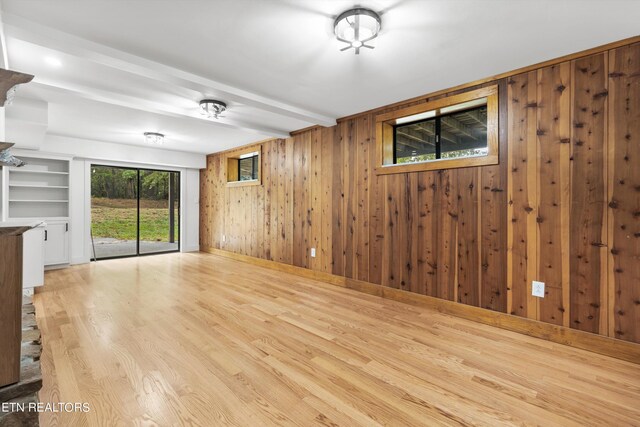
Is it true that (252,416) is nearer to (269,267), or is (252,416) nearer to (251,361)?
(251,361)

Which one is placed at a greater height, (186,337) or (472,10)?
(472,10)

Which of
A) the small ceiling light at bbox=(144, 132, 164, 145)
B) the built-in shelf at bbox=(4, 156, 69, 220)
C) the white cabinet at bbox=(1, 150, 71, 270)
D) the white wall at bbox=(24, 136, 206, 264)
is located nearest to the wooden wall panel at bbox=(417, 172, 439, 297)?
the small ceiling light at bbox=(144, 132, 164, 145)

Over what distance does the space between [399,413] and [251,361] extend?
1.04 m

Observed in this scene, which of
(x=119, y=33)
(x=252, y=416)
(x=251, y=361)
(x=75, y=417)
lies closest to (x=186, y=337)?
(x=251, y=361)

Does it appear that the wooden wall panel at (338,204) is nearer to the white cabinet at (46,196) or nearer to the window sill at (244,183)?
the window sill at (244,183)

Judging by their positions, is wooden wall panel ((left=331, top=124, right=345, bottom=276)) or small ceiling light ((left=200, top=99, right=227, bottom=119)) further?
wooden wall panel ((left=331, top=124, right=345, bottom=276))

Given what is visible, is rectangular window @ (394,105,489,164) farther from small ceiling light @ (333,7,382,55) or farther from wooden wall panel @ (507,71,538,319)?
small ceiling light @ (333,7,382,55)

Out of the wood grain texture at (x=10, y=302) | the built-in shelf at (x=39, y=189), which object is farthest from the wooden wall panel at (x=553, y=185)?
the built-in shelf at (x=39, y=189)

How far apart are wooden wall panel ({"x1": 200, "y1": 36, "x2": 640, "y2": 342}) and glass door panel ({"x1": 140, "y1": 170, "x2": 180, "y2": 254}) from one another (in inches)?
184

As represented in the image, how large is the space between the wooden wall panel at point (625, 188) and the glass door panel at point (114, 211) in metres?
7.42

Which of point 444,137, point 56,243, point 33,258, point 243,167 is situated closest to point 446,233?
point 444,137

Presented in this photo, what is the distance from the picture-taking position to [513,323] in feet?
8.57

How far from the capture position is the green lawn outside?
5844 millimetres

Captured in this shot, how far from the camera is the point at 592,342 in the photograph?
2.24 meters
